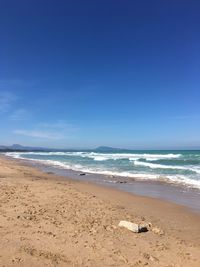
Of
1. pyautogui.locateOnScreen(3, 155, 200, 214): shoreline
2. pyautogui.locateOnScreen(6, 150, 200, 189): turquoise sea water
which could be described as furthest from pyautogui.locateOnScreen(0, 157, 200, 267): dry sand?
pyautogui.locateOnScreen(6, 150, 200, 189): turquoise sea water

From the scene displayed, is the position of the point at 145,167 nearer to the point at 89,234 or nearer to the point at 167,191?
the point at 167,191

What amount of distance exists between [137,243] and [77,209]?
3.06m

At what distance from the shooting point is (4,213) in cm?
780

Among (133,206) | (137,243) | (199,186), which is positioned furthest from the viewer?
(199,186)

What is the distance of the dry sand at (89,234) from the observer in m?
5.39

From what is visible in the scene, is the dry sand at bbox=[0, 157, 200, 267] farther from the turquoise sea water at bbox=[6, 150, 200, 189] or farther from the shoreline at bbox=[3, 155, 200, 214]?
the turquoise sea water at bbox=[6, 150, 200, 189]

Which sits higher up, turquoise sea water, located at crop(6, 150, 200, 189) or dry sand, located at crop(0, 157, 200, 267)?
turquoise sea water, located at crop(6, 150, 200, 189)

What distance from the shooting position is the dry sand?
5.39 metres

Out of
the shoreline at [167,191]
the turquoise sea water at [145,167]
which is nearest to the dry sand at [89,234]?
the shoreline at [167,191]

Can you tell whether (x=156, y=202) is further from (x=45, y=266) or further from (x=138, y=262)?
(x=45, y=266)

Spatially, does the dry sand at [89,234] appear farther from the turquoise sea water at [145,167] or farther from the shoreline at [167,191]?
the turquoise sea water at [145,167]

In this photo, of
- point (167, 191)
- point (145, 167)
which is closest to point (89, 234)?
point (167, 191)

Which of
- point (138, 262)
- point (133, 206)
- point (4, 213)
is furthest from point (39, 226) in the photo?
point (133, 206)

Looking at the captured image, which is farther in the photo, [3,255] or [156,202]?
→ [156,202]
